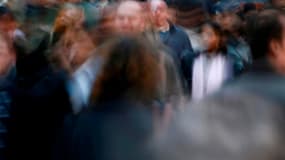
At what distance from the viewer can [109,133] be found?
313cm

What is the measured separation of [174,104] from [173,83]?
67cm

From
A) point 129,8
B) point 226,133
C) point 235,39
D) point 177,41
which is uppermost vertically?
point 226,133

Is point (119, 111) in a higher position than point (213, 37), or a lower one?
higher

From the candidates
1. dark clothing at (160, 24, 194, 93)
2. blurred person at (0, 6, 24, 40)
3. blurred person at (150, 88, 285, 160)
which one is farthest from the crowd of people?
blurred person at (0, 6, 24, 40)

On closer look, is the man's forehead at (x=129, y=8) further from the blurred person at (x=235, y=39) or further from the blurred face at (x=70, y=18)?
the blurred face at (x=70, y=18)

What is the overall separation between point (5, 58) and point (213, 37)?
2.34m

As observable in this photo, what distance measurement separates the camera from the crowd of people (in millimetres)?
2730

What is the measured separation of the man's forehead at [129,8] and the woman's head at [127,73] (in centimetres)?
214

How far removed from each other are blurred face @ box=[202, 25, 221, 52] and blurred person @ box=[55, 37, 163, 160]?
315 cm

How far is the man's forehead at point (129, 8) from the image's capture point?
588cm

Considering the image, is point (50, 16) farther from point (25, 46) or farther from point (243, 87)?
point (243, 87)

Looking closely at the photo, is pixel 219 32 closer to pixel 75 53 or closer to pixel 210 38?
pixel 210 38

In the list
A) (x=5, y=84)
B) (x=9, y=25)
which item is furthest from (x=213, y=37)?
(x=5, y=84)

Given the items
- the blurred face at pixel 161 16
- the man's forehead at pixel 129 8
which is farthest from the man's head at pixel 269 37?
the blurred face at pixel 161 16
